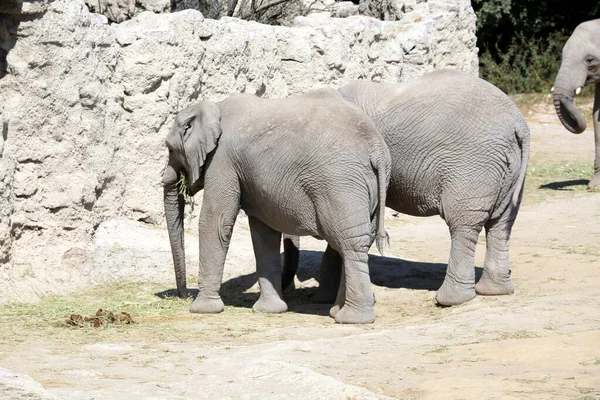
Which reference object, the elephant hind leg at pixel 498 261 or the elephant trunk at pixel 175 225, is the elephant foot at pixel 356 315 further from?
the elephant trunk at pixel 175 225

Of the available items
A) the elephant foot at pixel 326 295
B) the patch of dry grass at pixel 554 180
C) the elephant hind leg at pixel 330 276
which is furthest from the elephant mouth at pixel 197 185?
the patch of dry grass at pixel 554 180

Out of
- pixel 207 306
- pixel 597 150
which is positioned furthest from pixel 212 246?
pixel 597 150

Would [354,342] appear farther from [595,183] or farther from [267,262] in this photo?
[595,183]

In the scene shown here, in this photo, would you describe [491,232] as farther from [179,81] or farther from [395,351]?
[179,81]

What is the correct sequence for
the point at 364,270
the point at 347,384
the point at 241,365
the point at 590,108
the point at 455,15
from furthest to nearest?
1. the point at 590,108
2. the point at 455,15
3. the point at 364,270
4. the point at 241,365
5. the point at 347,384

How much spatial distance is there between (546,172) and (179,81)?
7173 mm

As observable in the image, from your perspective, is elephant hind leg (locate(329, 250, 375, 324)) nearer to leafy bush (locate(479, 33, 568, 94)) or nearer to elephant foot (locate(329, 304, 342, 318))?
elephant foot (locate(329, 304, 342, 318))

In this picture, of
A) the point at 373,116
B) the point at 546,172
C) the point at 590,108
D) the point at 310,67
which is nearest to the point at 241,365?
the point at 373,116

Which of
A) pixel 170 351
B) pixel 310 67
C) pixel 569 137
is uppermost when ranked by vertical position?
pixel 310 67

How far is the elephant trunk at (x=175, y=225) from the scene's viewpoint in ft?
27.6

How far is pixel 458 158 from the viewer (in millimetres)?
8023

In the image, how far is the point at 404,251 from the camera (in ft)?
33.4

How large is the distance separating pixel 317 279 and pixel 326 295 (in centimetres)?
55

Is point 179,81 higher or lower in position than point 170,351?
higher
